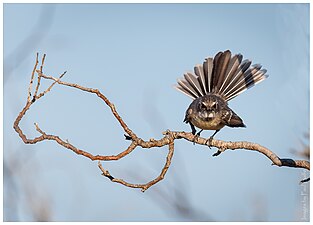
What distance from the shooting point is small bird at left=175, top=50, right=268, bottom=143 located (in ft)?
14.4

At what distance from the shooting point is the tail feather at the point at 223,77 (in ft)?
15.3

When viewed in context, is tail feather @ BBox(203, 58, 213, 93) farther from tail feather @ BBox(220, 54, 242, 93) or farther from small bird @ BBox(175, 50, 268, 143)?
tail feather @ BBox(220, 54, 242, 93)

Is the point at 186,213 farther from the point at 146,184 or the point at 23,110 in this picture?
the point at 23,110

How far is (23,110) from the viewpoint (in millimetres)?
2680

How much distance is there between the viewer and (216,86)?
4.84m

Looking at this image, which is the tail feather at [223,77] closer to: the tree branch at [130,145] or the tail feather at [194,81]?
the tail feather at [194,81]

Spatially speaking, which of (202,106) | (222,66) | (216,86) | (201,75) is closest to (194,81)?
(201,75)

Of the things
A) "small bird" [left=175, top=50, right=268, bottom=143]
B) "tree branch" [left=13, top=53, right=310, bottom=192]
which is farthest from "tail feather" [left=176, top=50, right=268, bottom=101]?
"tree branch" [left=13, top=53, right=310, bottom=192]

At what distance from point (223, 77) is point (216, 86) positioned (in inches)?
5.8

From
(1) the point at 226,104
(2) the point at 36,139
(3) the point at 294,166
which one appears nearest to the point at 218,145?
(3) the point at 294,166

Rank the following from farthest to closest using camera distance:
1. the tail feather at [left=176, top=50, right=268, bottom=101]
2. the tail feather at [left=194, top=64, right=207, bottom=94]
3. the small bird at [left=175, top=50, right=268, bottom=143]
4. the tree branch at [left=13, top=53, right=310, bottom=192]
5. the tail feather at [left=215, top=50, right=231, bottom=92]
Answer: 1. the tail feather at [left=194, top=64, right=207, bottom=94]
2. the tail feather at [left=176, top=50, right=268, bottom=101]
3. the tail feather at [left=215, top=50, right=231, bottom=92]
4. the small bird at [left=175, top=50, right=268, bottom=143]
5. the tree branch at [left=13, top=53, right=310, bottom=192]

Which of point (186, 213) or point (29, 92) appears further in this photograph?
point (29, 92)

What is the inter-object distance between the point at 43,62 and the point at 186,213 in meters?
1.40

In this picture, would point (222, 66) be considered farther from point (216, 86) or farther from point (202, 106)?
point (202, 106)
